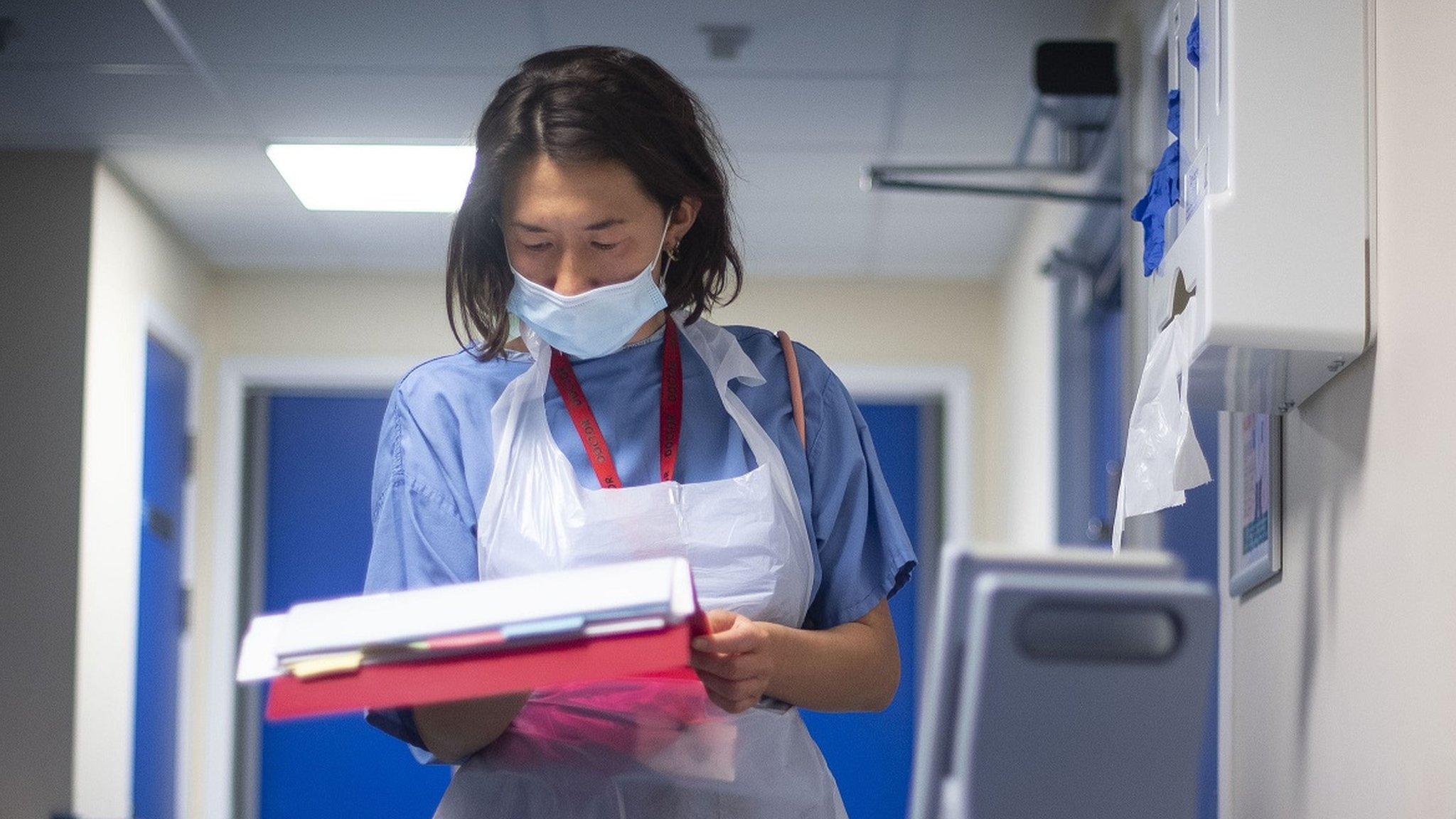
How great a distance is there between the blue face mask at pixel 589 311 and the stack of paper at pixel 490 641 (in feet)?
1.34

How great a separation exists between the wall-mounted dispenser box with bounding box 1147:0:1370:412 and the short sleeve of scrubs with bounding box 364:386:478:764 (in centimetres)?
58

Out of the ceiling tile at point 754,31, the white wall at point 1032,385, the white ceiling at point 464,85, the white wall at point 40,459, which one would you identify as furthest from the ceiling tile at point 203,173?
the white wall at point 1032,385

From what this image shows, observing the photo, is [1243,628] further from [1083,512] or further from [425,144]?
[425,144]

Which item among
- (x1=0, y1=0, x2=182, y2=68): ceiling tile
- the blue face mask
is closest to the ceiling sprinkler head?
(x1=0, y1=0, x2=182, y2=68): ceiling tile

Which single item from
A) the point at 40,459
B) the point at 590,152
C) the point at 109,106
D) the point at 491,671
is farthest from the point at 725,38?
the point at 491,671

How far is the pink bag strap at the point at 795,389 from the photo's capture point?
142 centimetres

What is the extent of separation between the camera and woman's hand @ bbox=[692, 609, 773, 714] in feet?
3.87

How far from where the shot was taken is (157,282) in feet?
14.6

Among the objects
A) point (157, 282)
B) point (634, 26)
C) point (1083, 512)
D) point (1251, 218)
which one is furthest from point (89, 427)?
point (1251, 218)

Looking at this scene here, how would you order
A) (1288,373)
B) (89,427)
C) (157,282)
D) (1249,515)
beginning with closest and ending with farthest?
1. (1288,373)
2. (1249,515)
3. (89,427)
4. (157,282)

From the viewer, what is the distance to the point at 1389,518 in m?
1.25

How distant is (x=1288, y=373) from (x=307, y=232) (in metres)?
3.58

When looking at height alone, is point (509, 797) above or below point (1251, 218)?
below

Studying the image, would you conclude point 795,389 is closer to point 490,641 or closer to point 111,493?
point 490,641
